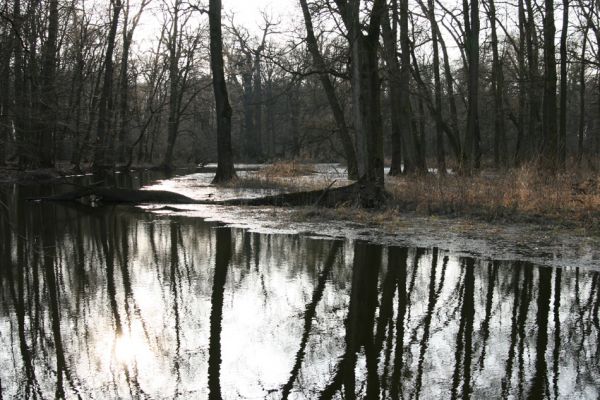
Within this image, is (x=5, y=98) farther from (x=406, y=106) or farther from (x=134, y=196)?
(x=406, y=106)

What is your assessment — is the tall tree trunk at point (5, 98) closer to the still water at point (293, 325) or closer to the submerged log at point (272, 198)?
the still water at point (293, 325)

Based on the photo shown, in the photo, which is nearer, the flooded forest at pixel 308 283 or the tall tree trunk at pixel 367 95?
the flooded forest at pixel 308 283

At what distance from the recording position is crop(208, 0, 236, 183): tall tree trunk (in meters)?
21.3

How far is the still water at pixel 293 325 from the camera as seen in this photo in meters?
3.97

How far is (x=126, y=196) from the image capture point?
1575cm

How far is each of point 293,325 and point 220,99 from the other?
682 inches

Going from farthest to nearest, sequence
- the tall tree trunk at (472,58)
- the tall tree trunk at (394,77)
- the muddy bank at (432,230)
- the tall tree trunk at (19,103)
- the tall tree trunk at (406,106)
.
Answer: the tall tree trunk at (406,106) → the tall tree trunk at (472,58) → the tall tree trunk at (394,77) → the muddy bank at (432,230) → the tall tree trunk at (19,103)

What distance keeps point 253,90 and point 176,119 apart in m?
19.6

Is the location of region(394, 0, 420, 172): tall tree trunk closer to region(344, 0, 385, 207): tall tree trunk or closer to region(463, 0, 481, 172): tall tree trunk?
region(463, 0, 481, 172): tall tree trunk

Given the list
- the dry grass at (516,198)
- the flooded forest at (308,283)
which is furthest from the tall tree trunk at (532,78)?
the dry grass at (516,198)

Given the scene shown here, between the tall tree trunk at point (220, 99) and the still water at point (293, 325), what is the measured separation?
12.5m

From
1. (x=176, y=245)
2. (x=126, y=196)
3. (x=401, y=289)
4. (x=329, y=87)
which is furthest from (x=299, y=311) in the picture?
(x=329, y=87)

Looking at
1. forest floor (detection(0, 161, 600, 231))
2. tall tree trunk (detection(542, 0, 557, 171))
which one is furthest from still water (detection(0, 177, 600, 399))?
tall tree trunk (detection(542, 0, 557, 171))

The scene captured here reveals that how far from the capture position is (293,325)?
17.2 feet
